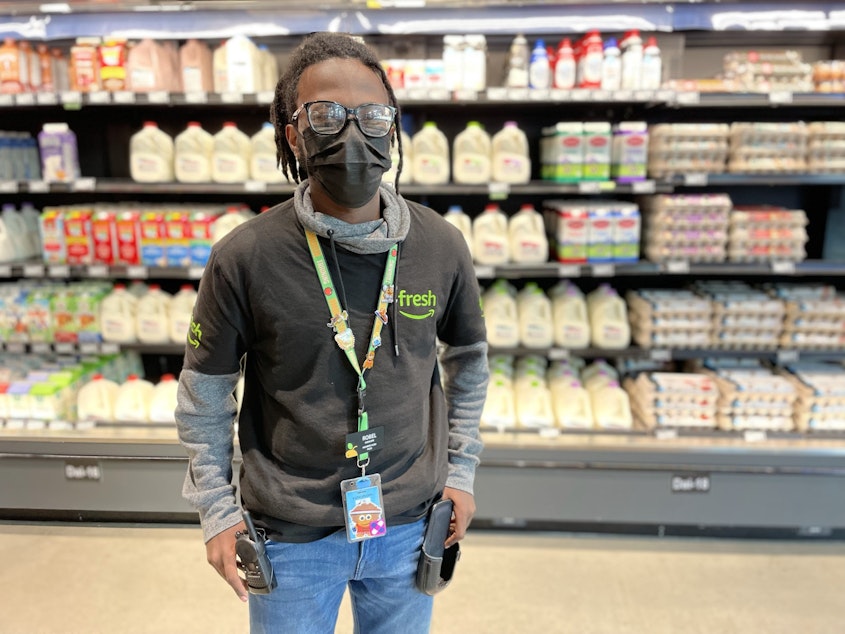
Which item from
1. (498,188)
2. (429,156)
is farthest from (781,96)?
(429,156)

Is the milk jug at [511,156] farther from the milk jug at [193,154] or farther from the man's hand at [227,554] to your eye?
the man's hand at [227,554]

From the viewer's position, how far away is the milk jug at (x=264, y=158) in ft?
10.1

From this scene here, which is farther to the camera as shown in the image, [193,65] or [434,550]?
[193,65]

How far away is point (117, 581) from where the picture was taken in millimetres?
2705

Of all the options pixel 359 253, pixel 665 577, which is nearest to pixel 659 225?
pixel 665 577

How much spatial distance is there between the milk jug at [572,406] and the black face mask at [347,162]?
2.21 metres

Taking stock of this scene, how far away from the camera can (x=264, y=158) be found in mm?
3113

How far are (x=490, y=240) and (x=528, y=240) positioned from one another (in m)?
0.19

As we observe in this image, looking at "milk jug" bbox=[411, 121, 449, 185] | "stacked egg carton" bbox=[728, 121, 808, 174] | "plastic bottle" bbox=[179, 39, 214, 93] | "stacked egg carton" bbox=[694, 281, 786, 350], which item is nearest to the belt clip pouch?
"milk jug" bbox=[411, 121, 449, 185]

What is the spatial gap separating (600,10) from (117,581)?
338 cm

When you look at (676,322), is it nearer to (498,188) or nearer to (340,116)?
(498,188)

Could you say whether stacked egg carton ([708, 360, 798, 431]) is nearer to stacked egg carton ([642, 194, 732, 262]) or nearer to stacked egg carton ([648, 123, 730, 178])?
stacked egg carton ([642, 194, 732, 262])

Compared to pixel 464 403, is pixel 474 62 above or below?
above

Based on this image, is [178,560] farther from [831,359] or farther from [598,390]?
[831,359]
